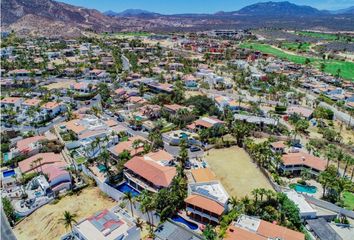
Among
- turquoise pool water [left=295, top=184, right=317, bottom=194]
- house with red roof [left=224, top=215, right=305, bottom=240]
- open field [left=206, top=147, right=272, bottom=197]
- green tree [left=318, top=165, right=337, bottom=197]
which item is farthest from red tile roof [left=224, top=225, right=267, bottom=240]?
turquoise pool water [left=295, top=184, right=317, bottom=194]

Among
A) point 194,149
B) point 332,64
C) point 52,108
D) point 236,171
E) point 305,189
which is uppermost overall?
point 52,108

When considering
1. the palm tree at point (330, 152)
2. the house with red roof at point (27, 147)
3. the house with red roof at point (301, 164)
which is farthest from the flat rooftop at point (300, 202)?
the house with red roof at point (27, 147)

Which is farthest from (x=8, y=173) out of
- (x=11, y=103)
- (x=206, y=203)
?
(x=11, y=103)

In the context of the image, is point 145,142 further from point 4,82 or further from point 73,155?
point 4,82

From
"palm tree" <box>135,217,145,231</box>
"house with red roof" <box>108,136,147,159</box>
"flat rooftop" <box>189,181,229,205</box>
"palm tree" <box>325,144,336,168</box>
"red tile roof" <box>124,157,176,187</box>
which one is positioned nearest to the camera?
"palm tree" <box>135,217,145,231</box>

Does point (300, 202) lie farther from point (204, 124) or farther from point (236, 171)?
point (204, 124)

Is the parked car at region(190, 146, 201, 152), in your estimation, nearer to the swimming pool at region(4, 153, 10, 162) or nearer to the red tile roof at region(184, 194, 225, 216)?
the red tile roof at region(184, 194, 225, 216)
